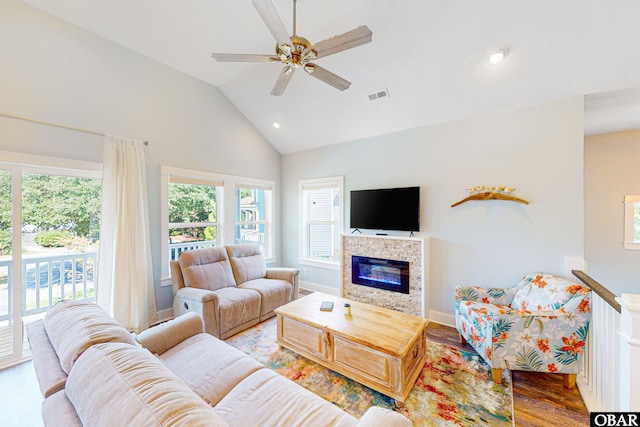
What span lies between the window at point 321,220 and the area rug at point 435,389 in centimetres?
210

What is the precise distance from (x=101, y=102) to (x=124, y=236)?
1.54m

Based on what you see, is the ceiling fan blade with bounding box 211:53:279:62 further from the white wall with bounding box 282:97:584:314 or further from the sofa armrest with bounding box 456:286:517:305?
the sofa armrest with bounding box 456:286:517:305

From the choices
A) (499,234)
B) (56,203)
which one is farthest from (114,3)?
(499,234)

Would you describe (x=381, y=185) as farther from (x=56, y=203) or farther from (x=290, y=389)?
(x=56, y=203)

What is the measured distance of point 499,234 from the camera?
2.87 m

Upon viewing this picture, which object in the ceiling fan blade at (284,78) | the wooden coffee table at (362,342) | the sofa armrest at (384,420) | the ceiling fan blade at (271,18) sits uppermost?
the ceiling fan blade at (271,18)

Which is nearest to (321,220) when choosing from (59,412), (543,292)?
(543,292)

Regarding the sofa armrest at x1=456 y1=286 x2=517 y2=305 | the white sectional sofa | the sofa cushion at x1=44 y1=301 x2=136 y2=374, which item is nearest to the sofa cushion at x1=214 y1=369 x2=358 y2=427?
the white sectional sofa

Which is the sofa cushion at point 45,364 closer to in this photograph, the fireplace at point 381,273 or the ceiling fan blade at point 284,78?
→ the ceiling fan blade at point 284,78

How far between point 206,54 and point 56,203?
2388 millimetres

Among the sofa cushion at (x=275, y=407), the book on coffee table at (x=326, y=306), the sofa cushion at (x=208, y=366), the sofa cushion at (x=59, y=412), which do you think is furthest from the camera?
the book on coffee table at (x=326, y=306)

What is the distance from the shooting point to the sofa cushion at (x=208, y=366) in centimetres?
143

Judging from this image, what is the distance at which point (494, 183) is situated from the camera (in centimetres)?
289

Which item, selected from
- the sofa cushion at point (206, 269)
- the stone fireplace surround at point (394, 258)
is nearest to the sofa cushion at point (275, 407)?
the sofa cushion at point (206, 269)
